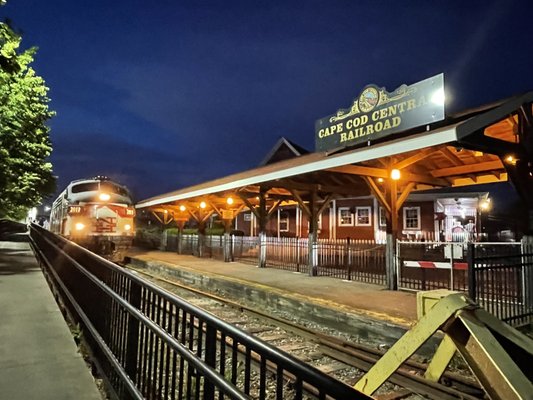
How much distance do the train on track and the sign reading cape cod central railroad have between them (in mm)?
10631

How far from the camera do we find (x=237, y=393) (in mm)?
1773

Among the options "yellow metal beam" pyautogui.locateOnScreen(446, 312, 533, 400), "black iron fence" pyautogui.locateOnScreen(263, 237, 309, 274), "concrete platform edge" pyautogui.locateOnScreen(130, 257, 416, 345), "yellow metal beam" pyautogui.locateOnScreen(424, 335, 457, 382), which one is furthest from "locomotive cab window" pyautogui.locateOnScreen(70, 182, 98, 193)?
"yellow metal beam" pyautogui.locateOnScreen(446, 312, 533, 400)

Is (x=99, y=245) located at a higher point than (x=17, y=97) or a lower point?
lower

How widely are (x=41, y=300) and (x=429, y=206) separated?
791 inches

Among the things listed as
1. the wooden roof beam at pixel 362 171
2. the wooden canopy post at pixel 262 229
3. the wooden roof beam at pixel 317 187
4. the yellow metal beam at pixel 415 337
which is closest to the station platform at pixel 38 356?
the yellow metal beam at pixel 415 337

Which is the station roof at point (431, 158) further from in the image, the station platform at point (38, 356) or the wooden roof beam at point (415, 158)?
the station platform at point (38, 356)

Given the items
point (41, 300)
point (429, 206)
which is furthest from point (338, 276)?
point (429, 206)

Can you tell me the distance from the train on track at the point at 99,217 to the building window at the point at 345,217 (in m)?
13.1

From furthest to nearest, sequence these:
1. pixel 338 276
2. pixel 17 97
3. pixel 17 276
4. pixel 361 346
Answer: pixel 17 97 → pixel 338 276 → pixel 17 276 → pixel 361 346

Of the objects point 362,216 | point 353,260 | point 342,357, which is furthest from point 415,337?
point 362,216

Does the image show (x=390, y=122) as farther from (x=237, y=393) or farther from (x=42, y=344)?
(x=237, y=393)

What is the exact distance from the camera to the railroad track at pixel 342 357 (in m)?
5.13

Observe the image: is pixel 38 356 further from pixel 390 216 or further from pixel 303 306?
pixel 390 216

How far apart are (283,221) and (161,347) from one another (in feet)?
89.6
